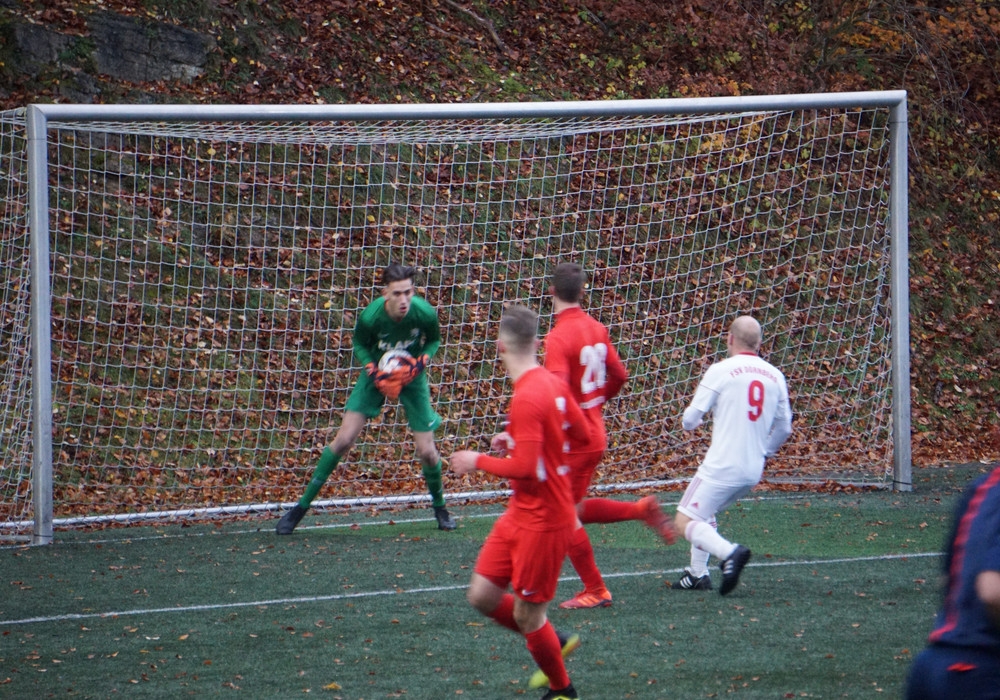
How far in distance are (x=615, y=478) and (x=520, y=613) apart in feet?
20.6

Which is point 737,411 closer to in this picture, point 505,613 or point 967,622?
point 505,613

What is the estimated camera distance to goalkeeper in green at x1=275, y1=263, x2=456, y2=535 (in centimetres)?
753

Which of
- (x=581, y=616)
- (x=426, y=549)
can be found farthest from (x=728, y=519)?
(x=581, y=616)

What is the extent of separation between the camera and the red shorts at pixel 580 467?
18.1 feet

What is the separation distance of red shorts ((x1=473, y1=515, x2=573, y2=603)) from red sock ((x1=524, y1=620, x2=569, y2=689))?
0.13 meters

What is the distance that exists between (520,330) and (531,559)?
0.86m

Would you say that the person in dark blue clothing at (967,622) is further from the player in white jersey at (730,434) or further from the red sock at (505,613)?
the player in white jersey at (730,434)

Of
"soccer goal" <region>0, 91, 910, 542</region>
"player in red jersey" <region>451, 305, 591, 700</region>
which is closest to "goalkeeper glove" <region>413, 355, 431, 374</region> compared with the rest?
"soccer goal" <region>0, 91, 910, 542</region>

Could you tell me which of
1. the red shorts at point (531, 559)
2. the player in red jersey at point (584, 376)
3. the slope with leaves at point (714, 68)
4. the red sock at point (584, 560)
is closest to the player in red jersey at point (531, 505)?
the red shorts at point (531, 559)

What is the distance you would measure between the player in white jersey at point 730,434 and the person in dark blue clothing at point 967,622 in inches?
135

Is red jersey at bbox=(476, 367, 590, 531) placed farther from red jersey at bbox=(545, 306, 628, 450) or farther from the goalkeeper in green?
the goalkeeper in green

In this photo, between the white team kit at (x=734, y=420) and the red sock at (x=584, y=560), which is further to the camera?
the white team kit at (x=734, y=420)

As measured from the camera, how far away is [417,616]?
5.79 m

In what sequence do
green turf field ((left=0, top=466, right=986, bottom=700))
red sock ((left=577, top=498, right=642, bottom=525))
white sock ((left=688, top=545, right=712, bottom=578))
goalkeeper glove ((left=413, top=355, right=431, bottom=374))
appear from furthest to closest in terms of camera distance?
goalkeeper glove ((left=413, top=355, right=431, bottom=374)) < white sock ((left=688, top=545, right=712, bottom=578)) < red sock ((left=577, top=498, right=642, bottom=525)) < green turf field ((left=0, top=466, right=986, bottom=700))
